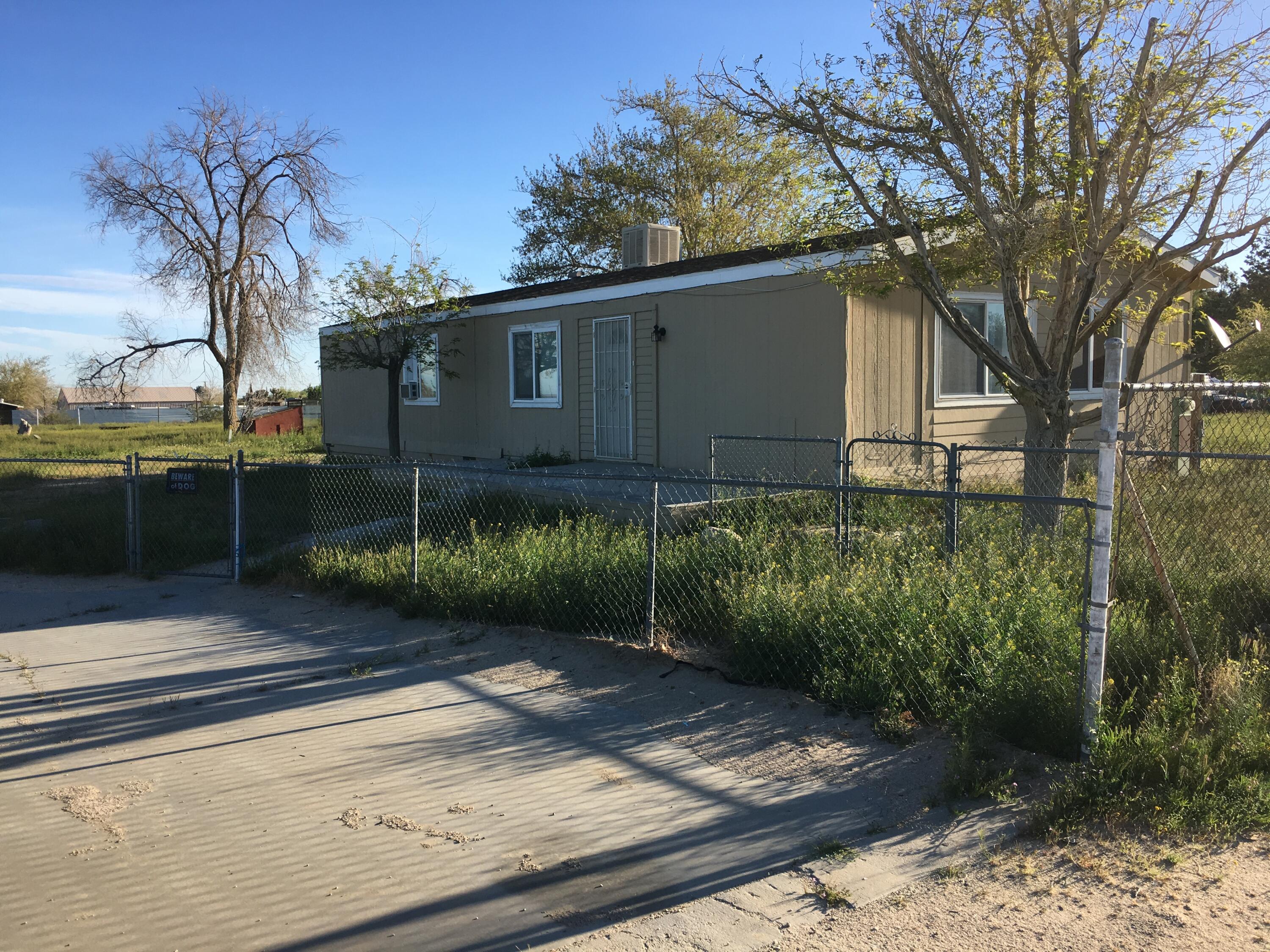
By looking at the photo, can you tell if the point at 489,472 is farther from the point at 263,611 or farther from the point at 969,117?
the point at 969,117

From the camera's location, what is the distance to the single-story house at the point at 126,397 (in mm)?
33406

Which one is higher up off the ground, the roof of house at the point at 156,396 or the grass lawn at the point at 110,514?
the roof of house at the point at 156,396

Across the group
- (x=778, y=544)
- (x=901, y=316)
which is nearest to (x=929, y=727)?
(x=778, y=544)

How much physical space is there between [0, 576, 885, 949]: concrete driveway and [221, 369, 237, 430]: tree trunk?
1113 inches

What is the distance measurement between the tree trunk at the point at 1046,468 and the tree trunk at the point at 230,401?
29547 millimetres

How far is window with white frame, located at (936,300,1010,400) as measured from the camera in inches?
444

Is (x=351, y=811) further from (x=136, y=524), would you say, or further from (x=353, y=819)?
(x=136, y=524)

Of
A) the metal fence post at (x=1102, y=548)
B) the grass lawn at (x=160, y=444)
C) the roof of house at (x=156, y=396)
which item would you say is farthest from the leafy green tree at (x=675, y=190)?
the roof of house at (x=156, y=396)

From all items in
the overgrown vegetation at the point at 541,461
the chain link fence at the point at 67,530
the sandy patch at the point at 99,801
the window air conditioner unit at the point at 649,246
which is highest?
the window air conditioner unit at the point at 649,246

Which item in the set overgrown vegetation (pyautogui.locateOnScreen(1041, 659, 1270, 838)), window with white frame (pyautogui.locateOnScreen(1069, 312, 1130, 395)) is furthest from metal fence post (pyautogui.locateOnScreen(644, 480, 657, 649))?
window with white frame (pyautogui.locateOnScreen(1069, 312, 1130, 395))

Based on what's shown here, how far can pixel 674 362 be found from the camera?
475 inches

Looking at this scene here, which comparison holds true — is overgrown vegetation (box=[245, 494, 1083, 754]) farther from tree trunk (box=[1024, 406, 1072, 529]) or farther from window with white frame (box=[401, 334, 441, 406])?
window with white frame (box=[401, 334, 441, 406])

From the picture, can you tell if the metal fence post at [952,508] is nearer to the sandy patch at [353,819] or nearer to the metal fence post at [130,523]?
the sandy patch at [353,819]

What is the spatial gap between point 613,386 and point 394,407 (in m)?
5.14
